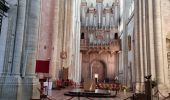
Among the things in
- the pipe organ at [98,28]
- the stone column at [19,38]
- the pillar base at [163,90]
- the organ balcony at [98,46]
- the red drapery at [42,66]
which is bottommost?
the pillar base at [163,90]

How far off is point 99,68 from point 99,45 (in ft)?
14.1

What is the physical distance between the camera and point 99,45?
3903cm

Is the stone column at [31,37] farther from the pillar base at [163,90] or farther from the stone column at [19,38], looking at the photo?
the pillar base at [163,90]

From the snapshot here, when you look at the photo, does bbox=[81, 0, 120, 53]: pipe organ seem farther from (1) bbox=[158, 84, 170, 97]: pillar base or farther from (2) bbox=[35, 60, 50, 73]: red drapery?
(2) bbox=[35, 60, 50, 73]: red drapery

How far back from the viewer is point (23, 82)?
8.65 metres

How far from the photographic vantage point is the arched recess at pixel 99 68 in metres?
39.8

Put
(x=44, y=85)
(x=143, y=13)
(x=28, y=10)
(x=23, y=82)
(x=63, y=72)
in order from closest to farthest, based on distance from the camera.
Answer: (x=23, y=82)
(x=28, y=10)
(x=44, y=85)
(x=143, y=13)
(x=63, y=72)

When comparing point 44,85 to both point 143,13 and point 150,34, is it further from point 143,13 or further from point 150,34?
point 143,13

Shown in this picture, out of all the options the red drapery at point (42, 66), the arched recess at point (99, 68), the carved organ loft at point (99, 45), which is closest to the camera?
the red drapery at point (42, 66)

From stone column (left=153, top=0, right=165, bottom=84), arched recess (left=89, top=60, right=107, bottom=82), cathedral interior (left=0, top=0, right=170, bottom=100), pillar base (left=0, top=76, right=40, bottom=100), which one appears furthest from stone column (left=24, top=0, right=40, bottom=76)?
arched recess (left=89, top=60, right=107, bottom=82)

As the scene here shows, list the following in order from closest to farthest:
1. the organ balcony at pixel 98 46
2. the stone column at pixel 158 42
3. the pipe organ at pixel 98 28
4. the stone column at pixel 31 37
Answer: the stone column at pixel 31 37 < the stone column at pixel 158 42 < the organ balcony at pixel 98 46 < the pipe organ at pixel 98 28

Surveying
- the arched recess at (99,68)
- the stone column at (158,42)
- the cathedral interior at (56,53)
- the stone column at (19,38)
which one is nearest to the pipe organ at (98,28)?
the arched recess at (99,68)

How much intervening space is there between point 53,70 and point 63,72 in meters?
2.88

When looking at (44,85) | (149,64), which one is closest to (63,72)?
(44,85)
